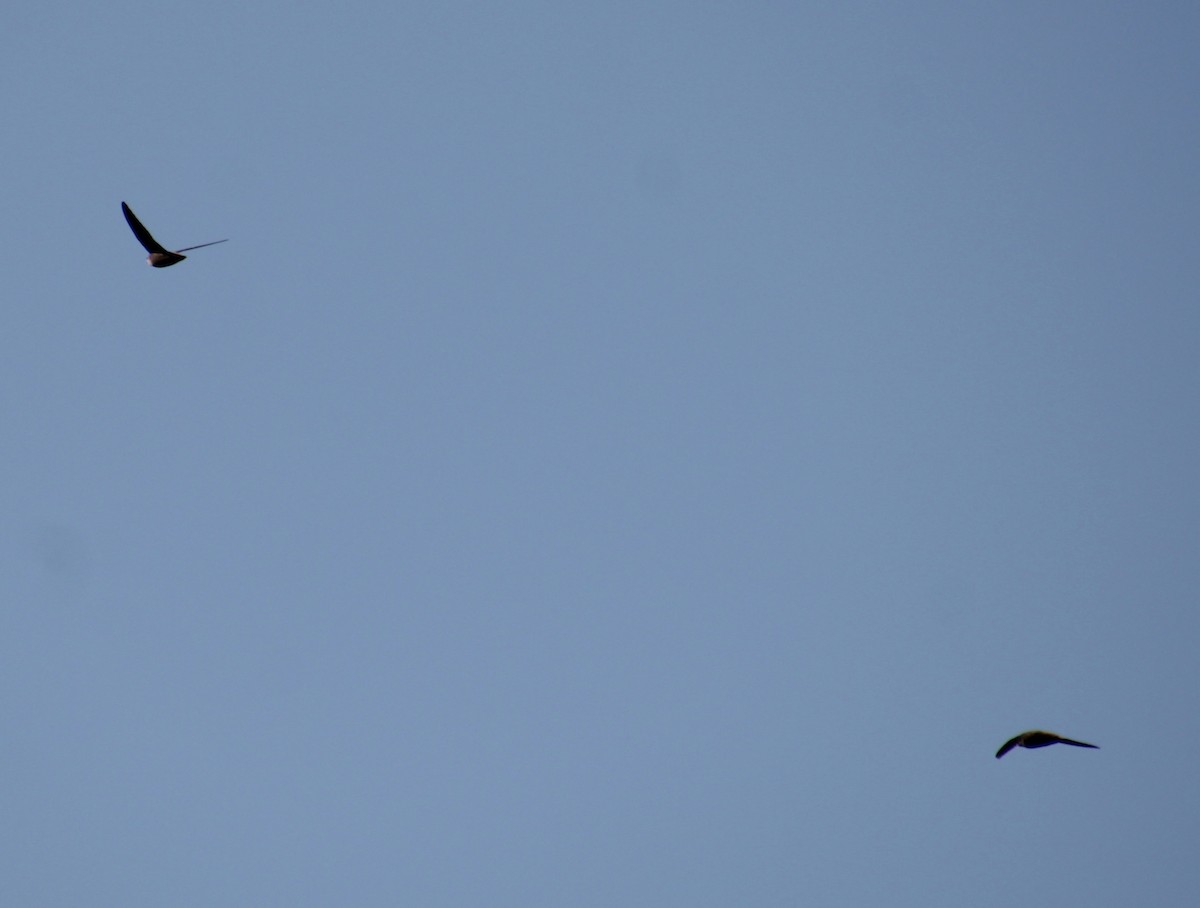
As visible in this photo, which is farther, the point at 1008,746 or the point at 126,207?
the point at 126,207

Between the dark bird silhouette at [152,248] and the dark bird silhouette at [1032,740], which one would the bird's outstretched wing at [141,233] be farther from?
the dark bird silhouette at [1032,740]

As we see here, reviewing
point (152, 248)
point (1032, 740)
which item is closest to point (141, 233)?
point (152, 248)

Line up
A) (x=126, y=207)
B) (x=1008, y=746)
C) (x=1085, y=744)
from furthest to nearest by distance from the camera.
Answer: (x=126, y=207) → (x=1008, y=746) → (x=1085, y=744)

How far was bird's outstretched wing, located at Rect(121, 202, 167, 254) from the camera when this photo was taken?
26328 mm

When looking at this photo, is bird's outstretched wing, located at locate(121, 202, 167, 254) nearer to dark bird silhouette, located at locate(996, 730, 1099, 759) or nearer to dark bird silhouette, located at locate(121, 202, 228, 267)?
dark bird silhouette, located at locate(121, 202, 228, 267)

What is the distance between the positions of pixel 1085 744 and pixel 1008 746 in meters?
1.98

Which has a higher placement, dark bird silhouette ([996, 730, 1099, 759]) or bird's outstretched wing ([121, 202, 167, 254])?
bird's outstretched wing ([121, 202, 167, 254])

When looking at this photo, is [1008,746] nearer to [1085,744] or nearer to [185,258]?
[1085,744]

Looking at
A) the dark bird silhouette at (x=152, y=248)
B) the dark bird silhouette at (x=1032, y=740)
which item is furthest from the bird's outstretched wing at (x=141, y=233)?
the dark bird silhouette at (x=1032, y=740)

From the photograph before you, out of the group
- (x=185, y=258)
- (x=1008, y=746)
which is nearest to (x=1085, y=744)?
(x=1008, y=746)

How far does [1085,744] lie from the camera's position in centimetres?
2095

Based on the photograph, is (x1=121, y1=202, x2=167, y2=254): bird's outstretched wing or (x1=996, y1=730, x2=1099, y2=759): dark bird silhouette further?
(x1=121, y1=202, x2=167, y2=254): bird's outstretched wing

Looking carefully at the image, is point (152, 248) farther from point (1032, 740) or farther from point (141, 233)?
point (1032, 740)

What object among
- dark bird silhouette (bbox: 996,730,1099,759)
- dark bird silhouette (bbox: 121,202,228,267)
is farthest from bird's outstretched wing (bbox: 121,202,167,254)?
dark bird silhouette (bbox: 996,730,1099,759)
